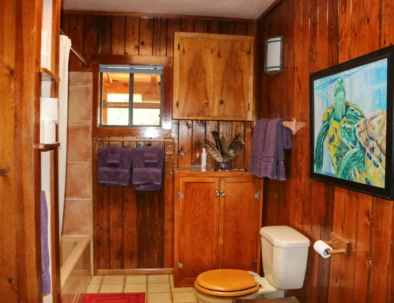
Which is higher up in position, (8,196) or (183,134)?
(183,134)

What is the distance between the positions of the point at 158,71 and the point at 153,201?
1.30m

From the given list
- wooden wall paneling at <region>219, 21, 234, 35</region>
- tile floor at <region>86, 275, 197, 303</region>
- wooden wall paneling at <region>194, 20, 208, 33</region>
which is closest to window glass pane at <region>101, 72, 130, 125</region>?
wooden wall paneling at <region>194, 20, 208, 33</region>

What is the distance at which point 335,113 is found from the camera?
1.86m

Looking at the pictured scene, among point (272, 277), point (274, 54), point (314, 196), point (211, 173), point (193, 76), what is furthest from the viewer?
point (193, 76)

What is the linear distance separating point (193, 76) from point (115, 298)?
6.94 ft

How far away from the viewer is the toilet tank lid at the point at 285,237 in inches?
86.0

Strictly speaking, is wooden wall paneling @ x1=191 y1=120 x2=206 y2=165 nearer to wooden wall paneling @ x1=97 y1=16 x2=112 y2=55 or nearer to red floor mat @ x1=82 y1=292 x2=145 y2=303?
wooden wall paneling @ x1=97 y1=16 x2=112 y2=55

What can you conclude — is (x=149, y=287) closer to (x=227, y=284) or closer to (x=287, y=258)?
(x=227, y=284)

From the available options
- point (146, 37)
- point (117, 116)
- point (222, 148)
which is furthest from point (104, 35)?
point (222, 148)

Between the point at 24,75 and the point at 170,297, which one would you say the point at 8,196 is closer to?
the point at 24,75

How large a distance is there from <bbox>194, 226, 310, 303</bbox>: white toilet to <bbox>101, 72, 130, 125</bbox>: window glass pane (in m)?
1.76

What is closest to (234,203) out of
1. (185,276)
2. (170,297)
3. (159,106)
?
(185,276)

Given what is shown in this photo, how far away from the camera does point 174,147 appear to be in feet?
11.1

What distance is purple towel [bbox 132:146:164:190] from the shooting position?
10.3 feet
